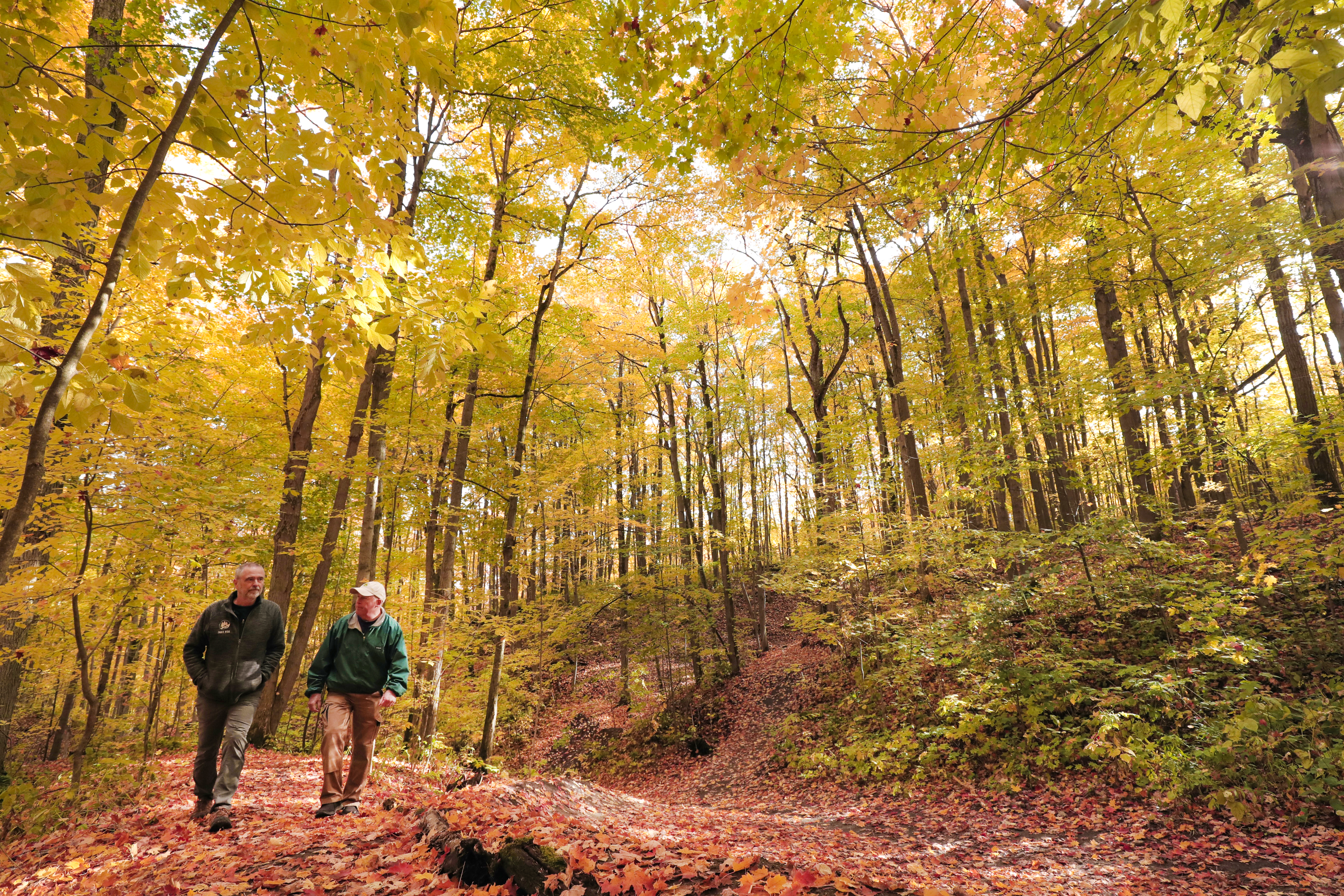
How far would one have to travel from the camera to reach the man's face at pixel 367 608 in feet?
14.1

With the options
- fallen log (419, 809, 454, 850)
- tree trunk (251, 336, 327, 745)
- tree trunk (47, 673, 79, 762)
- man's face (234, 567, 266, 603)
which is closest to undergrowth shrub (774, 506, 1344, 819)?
fallen log (419, 809, 454, 850)

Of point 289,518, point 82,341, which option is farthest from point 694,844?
point 289,518

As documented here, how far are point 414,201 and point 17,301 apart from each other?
22.4ft

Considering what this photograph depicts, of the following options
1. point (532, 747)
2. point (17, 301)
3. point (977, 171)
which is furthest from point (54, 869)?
point (532, 747)

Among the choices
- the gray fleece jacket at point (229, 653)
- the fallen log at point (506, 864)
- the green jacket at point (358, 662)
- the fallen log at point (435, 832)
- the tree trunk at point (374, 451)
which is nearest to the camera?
the fallen log at point (506, 864)

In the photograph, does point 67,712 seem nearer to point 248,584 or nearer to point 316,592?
point 316,592

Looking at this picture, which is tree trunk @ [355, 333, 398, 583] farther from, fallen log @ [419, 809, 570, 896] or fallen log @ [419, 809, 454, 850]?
fallen log @ [419, 809, 570, 896]

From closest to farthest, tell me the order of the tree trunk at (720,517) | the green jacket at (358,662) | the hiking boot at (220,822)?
the hiking boot at (220,822) → the green jacket at (358,662) → the tree trunk at (720,517)

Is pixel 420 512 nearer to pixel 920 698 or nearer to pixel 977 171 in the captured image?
pixel 920 698

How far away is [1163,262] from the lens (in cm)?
925

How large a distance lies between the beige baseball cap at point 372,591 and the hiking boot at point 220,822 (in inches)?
62.3

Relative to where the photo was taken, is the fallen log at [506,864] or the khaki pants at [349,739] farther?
the khaki pants at [349,739]

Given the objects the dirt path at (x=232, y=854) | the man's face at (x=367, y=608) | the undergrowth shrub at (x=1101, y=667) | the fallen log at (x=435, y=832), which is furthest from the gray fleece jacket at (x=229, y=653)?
the undergrowth shrub at (x=1101, y=667)

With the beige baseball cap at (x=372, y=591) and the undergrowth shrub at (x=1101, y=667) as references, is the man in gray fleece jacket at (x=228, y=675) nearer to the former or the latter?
the beige baseball cap at (x=372, y=591)
